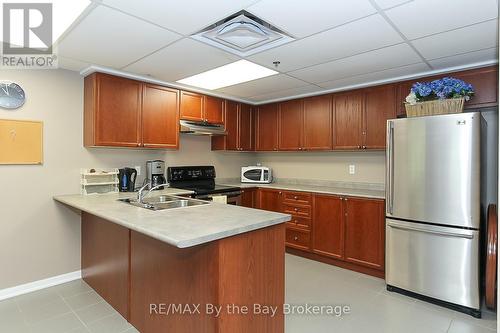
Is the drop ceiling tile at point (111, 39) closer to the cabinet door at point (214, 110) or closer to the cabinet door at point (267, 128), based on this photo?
the cabinet door at point (214, 110)

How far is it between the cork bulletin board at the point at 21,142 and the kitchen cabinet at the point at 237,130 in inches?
91.2

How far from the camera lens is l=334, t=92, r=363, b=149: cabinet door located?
372 centimetres

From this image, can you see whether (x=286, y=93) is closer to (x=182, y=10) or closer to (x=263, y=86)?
(x=263, y=86)

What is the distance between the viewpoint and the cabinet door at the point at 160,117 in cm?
350

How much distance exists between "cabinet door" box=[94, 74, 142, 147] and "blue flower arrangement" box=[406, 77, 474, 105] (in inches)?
119

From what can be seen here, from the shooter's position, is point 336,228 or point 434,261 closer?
point 434,261

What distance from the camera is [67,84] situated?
3146 millimetres

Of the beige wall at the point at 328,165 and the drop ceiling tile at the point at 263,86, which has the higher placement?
the drop ceiling tile at the point at 263,86

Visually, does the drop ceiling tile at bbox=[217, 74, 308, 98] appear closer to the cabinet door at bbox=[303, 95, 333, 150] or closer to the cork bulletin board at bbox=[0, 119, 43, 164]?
the cabinet door at bbox=[303, 95, 333, 150]

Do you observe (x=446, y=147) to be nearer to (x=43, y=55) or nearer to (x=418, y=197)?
(x=418, y=197)

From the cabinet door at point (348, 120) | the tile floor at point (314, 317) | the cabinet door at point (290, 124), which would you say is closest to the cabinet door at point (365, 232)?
the tile floor at point (314, 317)

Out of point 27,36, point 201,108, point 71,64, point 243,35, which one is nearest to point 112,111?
Answer: point 71,64

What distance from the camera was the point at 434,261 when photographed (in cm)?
264

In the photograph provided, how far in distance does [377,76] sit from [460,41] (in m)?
0.98
